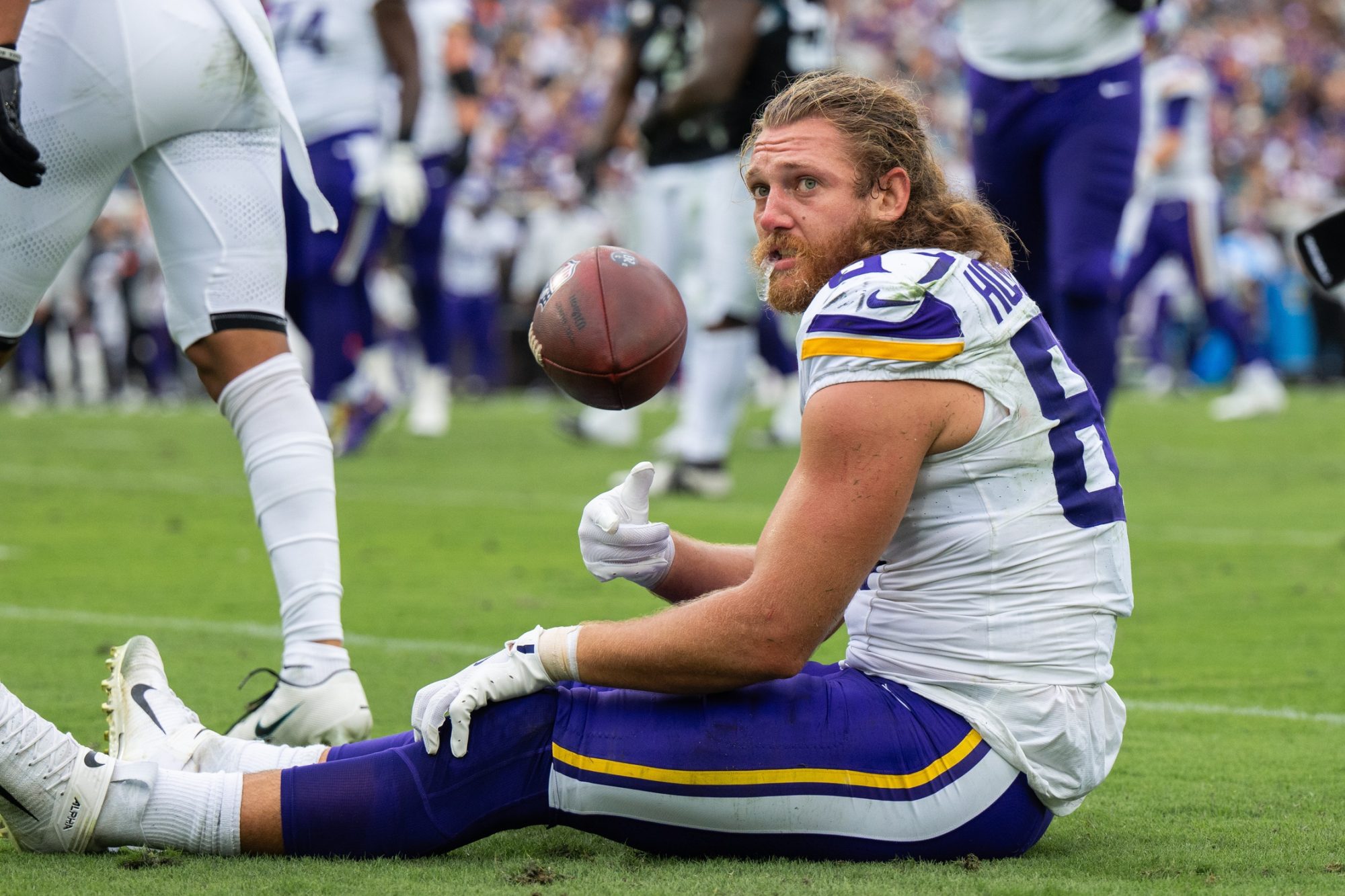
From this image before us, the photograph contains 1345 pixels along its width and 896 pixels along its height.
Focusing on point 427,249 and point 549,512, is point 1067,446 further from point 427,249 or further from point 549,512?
point 427,249

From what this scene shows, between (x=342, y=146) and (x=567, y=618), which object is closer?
(x=567, y=618)

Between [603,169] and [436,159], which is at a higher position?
[436,159]

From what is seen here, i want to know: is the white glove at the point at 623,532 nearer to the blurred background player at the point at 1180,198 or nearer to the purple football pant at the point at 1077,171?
the purple football pant at the point at 1077,171

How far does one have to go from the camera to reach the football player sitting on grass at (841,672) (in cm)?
235

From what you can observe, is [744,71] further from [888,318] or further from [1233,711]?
[888,318]

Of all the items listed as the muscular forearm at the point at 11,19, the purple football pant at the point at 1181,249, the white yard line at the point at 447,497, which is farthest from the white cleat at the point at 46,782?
the purple football pant at the point at 1181,249

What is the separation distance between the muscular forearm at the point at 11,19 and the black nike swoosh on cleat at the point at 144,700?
107cm

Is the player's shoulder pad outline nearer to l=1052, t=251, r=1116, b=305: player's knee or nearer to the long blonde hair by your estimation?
the long blonde hair

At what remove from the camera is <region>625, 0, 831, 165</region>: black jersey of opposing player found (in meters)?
8.05

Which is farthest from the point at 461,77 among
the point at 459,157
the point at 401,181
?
the point at 401,181

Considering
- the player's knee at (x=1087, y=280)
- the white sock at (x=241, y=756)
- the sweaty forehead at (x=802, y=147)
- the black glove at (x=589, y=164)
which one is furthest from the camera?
the black glove at (x=589, y=164)

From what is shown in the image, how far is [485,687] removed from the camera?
7.97 ft

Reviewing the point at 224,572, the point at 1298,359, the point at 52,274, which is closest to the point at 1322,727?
the point at 52,274

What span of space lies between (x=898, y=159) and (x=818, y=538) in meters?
0.62
